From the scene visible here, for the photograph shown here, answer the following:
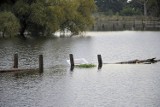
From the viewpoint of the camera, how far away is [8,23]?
76312mm

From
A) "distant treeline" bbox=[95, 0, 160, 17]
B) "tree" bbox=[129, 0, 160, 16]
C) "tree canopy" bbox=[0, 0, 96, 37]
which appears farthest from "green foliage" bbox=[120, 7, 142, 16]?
"tree canopy" bbox=[0, 0, 96, 37]

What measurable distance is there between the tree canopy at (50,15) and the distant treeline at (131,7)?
5261 centimetres

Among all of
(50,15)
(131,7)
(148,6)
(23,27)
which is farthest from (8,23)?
(131,7)

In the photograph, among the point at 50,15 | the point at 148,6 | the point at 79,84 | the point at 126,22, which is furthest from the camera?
the point at 148,6

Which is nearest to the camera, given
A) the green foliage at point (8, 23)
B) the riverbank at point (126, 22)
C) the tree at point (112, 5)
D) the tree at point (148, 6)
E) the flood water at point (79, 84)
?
the flood water at point (79, 84)

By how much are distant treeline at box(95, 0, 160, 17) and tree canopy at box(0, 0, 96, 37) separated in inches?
2071

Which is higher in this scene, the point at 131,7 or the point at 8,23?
the point at 131,7

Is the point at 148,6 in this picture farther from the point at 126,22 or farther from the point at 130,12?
the point at 130,12

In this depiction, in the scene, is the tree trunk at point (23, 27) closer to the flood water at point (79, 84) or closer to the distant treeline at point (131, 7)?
the flood water at point (79, 84)

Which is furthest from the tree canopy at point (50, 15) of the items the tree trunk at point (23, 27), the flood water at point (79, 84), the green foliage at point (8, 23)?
the flood water at point (79, 84)

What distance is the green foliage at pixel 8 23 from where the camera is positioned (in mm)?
A: 76562

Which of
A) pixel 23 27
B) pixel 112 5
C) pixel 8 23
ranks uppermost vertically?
pixel 112 5

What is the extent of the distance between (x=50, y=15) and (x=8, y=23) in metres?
8.33

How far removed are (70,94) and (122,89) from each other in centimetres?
409
